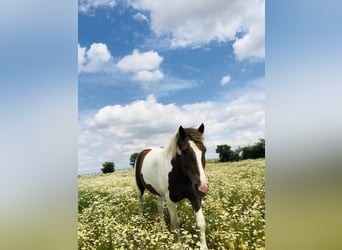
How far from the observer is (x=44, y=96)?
2443 mm

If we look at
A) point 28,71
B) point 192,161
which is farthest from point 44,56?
point 192,161

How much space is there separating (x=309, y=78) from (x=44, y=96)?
1742mm

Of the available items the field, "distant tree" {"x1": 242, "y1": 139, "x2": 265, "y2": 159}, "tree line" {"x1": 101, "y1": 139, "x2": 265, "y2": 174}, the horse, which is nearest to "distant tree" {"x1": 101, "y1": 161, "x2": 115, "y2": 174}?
the field

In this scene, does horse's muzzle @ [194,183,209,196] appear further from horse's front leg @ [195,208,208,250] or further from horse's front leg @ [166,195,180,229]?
horse's front leg @ [166,195,180,229]

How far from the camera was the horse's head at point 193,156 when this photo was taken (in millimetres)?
2230

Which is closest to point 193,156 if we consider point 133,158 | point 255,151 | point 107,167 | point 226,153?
point 226,153

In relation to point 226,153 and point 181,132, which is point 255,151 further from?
point 181,132

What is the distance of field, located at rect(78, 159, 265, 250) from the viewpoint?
7.93ft

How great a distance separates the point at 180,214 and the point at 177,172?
34 centimetres

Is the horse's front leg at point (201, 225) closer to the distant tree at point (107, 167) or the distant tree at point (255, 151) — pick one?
the distant tree at point (255, 151)

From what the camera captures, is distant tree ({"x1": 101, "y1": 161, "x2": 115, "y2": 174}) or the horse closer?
the horse

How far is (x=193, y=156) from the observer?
90.3 inches

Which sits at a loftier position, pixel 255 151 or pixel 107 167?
pixel 255 151

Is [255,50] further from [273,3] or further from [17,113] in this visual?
[17,113]
